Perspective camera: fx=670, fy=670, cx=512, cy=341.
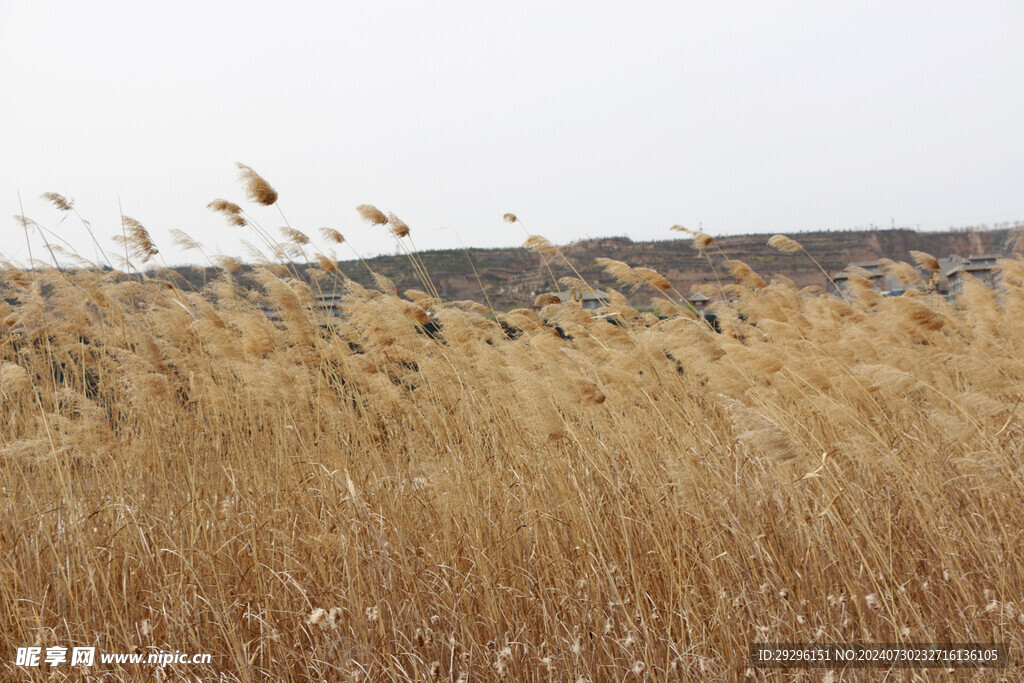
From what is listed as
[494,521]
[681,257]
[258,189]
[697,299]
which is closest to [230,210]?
[258,189]

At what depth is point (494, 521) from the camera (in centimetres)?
246

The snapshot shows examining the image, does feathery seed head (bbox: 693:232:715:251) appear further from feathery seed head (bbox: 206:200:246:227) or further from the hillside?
the hillside

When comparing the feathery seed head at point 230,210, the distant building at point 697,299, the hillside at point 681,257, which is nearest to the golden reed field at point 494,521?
the feathery seed head at point 230,210

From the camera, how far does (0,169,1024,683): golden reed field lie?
6.43 feet

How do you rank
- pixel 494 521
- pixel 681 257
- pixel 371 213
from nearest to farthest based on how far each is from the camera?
1. pixel 494 521
2. pixel 371 213
3. pixel 681 257

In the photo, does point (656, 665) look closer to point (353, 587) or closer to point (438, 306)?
point (353, 587)

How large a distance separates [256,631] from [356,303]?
2155 millimetres

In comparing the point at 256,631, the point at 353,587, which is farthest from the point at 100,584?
the point at 353,587

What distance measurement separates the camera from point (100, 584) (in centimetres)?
226

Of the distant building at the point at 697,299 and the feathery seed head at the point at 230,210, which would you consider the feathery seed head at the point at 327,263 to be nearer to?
the feathery seed head at the point at 230,210

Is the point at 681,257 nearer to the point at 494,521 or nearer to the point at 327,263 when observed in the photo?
the point at 327,263

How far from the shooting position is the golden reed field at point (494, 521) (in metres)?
1.96

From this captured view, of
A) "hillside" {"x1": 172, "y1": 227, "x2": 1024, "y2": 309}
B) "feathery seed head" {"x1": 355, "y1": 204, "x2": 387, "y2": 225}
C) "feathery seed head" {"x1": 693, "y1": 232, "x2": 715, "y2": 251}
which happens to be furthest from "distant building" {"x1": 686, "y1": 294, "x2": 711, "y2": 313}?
"hillside" {"x1": 172, "y1": 227, "x2": 1024, "y2": 309}

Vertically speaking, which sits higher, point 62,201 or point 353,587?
point 62,201
